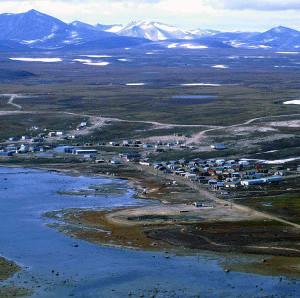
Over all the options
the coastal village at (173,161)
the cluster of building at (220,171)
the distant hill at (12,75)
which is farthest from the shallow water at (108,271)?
the distant hill at (12,75)

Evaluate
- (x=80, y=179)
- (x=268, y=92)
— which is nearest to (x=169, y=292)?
(x=80, y=179)

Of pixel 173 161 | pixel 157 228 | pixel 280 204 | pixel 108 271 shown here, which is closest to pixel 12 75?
pixel 173 161

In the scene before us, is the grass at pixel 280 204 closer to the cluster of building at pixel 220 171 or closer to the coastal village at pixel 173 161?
the coastal village at pixel 173 161

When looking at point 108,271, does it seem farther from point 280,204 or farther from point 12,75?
point 12,75

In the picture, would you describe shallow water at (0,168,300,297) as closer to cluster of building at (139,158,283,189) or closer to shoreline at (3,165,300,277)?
shoreline at (3,165,300,277)

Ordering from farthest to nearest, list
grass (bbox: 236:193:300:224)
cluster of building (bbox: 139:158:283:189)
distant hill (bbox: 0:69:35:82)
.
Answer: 1. distant hill (bbox: 0:69:35:82)
2. cluster of building (bbox: 139:158:283:189)
3. grass (bbox: 236:193:300:224)

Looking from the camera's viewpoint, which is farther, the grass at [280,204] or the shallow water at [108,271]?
the grass at [280,204]

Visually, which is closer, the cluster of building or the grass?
the grass

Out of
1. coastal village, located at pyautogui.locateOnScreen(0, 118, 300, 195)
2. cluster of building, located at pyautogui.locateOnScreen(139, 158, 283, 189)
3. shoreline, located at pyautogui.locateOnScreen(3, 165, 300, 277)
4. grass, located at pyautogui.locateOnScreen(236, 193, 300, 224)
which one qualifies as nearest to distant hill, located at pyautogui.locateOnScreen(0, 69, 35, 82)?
coastal village, located at pyautogui.locateOnScreen(0, 118, 300, 195)
